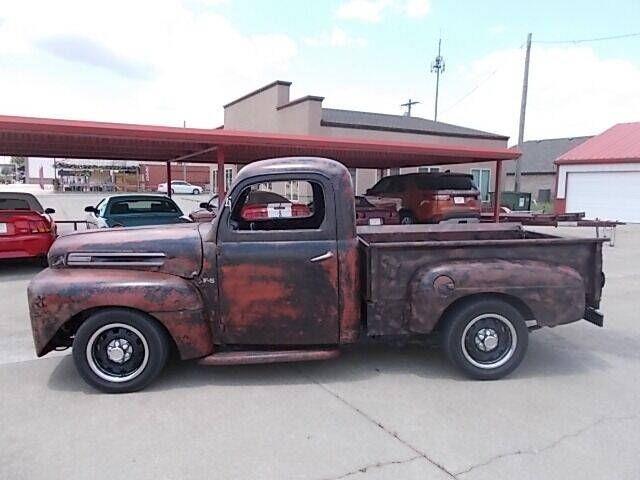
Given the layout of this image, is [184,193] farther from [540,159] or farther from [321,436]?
[321,436]

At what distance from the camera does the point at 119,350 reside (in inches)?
158

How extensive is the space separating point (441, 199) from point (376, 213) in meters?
2.28

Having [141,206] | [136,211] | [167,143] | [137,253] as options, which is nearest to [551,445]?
[137,253]

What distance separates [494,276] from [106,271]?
133 inches

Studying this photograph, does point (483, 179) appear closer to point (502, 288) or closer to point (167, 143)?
point (167, 143)

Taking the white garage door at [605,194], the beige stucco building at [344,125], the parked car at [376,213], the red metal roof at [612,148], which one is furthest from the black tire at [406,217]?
the red metal roof at [612,148]

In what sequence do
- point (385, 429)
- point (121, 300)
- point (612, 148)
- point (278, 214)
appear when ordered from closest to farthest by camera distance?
point (385, 429) < point (121, 300) < point (278, 214) < point (612, 148)

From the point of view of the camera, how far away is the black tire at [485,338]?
4246mm

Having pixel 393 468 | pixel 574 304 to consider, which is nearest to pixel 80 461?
pixel 393 468

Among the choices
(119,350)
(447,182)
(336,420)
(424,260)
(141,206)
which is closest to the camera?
(336,420)

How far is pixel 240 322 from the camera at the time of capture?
414 cm

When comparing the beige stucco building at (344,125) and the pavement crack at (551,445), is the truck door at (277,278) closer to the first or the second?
the pavement crack at (551,445)

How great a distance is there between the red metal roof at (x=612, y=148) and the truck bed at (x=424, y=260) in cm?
2080

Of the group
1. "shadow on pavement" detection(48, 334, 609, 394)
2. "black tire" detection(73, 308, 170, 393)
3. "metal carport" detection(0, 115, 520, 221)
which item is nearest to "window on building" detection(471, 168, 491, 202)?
"metal carport" detection(0, 115, 520, 221)
